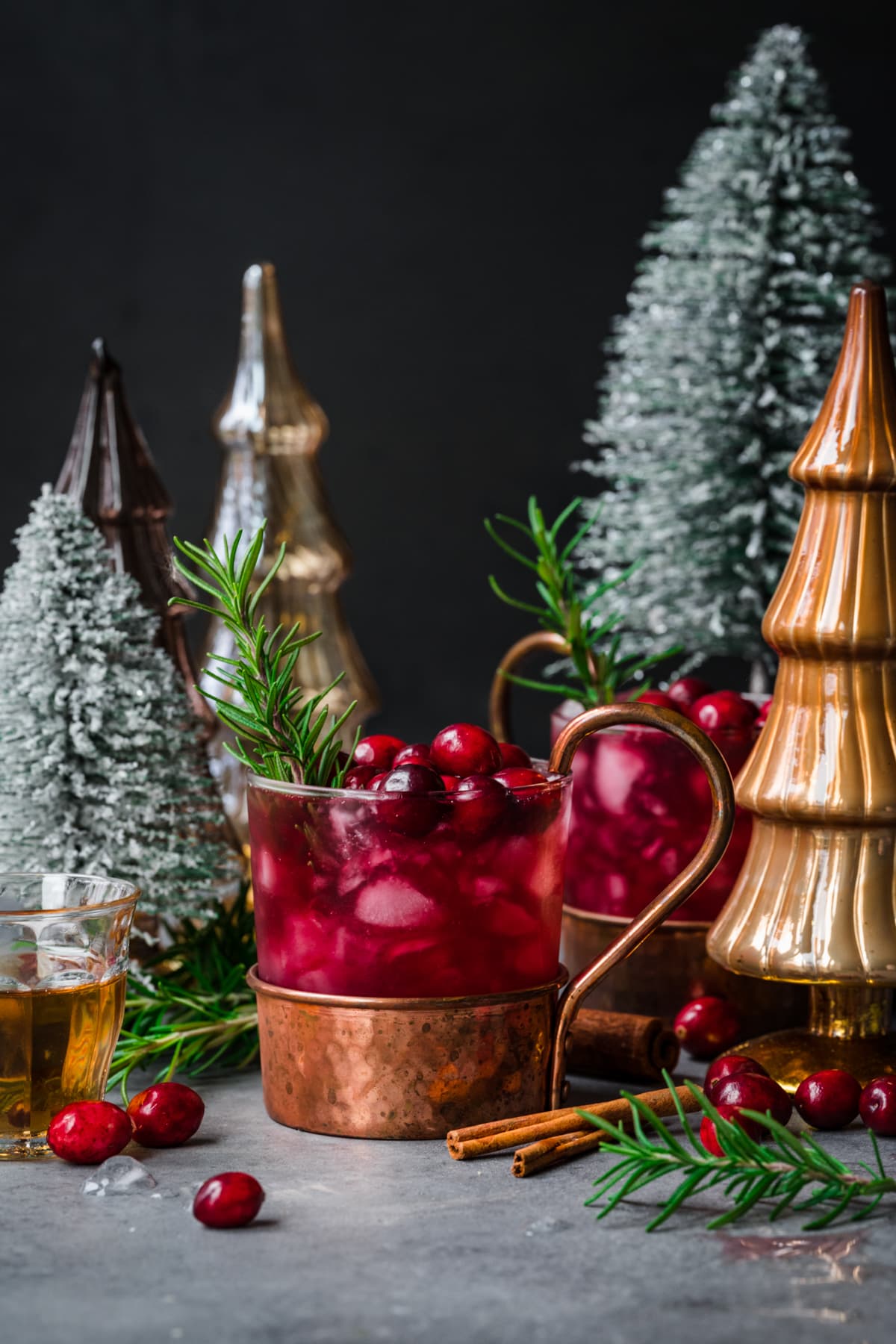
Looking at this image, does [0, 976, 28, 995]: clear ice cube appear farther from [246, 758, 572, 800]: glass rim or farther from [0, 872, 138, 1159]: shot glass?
[246, 758, 572, 800]: glass rim

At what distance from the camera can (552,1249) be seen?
84cm

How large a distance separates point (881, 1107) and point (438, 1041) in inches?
10.0

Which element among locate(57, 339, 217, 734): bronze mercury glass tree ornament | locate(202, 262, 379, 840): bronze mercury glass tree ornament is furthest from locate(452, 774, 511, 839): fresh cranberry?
locate(202, 262, 379, 840): bronze mercury glass tree ornament

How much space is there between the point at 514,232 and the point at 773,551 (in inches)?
35.2

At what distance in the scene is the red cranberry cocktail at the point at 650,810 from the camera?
1193mm

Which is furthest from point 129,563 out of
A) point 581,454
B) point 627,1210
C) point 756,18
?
point 756,18

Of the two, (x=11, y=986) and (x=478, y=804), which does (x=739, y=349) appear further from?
(x=11, y=986)

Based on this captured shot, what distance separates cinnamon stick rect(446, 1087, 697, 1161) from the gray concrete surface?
0.04ft

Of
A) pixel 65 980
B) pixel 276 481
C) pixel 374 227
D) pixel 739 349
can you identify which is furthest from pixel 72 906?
pixel 374 227

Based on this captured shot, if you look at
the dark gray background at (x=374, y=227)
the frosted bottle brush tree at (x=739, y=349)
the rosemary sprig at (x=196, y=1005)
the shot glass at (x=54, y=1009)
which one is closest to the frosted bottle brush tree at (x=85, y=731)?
the rosemary sprig at (x=196, y=1005)

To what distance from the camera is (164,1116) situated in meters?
0.98

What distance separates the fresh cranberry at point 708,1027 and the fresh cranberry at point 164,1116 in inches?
13.9

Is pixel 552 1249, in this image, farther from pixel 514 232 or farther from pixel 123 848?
pixel 514 232

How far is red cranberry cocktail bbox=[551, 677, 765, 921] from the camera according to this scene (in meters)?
1.19
